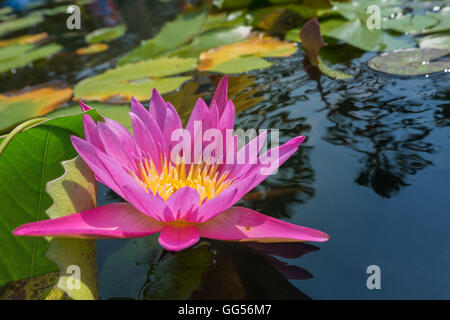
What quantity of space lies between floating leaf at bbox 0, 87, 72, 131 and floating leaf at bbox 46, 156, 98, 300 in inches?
35.8

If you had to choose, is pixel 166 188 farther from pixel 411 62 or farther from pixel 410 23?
pixel 410 23

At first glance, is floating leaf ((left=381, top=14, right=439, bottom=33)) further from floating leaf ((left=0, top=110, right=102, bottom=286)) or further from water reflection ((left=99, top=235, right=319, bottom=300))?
floating leaf ((left=0, top=110, right=102, bottom=286))

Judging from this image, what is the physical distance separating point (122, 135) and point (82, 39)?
260cm

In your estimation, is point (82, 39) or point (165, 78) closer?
point (165, 78)

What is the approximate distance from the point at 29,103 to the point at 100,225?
4.15ft

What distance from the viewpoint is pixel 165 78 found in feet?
5.80

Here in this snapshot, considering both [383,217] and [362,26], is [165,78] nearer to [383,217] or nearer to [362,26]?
[362,26]

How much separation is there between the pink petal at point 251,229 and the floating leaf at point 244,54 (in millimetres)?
1142

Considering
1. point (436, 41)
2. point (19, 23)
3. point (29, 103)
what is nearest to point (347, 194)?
point (436, 41)

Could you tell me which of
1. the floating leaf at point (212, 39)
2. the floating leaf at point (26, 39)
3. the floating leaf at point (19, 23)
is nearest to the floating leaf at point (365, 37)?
the floating leaf at point (212, 39)

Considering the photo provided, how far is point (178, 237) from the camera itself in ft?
2.12

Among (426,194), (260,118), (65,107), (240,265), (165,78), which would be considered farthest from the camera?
(165,78)

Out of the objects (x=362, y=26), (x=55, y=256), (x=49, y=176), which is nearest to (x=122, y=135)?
(x=49, y=176)

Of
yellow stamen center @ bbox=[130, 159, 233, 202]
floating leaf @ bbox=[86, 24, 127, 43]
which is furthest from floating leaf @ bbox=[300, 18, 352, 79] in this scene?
floating leaf @ bbox=[86, 24, 127, 43]
